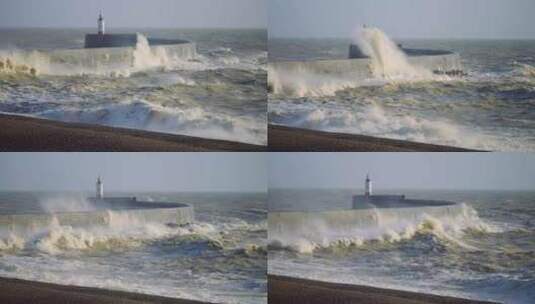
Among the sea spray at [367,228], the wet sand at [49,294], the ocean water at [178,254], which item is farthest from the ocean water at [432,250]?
the wet sand at [49,294]

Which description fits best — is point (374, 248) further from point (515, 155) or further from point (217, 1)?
point (217, 1)

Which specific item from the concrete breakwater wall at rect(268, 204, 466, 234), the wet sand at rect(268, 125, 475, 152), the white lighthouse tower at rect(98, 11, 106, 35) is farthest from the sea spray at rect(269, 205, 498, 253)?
the white lighthouse tower at rect(98, 11, 106, 35)

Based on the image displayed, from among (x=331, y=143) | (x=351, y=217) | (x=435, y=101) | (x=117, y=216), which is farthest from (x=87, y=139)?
(x=435, y=101)

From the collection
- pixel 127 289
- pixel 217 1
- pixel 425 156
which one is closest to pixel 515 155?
pixel 425 156

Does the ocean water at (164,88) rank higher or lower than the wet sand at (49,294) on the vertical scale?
higher

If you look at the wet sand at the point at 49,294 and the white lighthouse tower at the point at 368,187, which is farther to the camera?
the white lighthouse tower at the point at 368,187

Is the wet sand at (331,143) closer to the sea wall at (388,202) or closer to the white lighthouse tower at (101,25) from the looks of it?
the sea wall at (388,202)

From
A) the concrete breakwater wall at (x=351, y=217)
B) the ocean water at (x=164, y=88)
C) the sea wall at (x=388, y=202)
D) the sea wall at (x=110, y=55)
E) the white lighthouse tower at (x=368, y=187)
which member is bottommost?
the concrete breakwater wall at (x=351, y=217)
